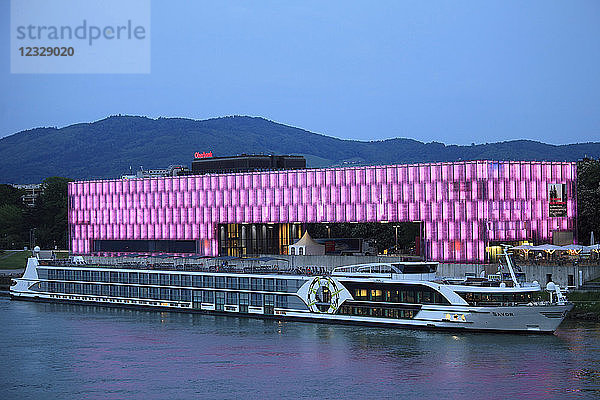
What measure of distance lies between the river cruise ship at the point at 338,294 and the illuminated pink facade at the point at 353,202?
978cm

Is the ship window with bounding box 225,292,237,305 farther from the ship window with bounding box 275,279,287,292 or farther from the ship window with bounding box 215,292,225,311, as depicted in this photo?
the ship window with bounding box 275,279,287,292

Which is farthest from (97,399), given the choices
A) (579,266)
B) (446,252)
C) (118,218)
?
(118,218)

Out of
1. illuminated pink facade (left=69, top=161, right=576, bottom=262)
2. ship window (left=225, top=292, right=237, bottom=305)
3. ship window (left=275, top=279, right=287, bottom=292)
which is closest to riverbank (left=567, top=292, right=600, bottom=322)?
illuminated pink facade (left=69, top=161, right=576, bottom=262)

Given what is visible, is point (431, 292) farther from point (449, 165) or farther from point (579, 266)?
point (449, 165)

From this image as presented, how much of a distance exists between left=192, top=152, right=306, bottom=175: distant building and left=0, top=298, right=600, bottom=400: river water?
5620 centimetres

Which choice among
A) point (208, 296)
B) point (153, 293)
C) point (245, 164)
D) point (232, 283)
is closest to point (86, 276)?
point (153, 293)

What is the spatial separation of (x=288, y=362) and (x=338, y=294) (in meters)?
19.1

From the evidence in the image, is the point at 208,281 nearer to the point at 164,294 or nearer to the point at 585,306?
the point at 164,294

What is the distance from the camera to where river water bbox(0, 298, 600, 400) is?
58281mm

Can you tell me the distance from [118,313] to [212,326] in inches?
677

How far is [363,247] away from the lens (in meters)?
138

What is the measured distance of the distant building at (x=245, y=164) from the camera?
142 m

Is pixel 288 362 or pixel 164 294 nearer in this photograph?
pixel 288 362

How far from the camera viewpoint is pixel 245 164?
14212 cm
